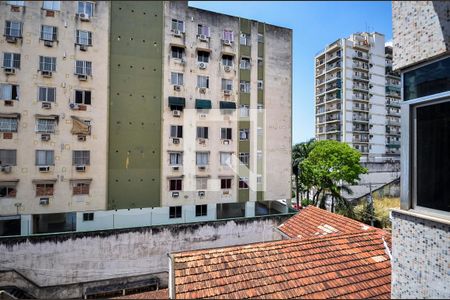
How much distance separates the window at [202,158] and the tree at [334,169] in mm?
12000

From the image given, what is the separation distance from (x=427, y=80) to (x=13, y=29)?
24059 millimetres

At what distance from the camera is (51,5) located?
18.4 meters

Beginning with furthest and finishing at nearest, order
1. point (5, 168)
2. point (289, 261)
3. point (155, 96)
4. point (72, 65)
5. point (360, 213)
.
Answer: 1. point (360, 213)
2. point (155, 96)
3. point (72, 65)
4. point (5, 168)
5. point (289, 261)

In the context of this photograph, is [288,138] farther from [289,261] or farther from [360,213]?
[289,261]

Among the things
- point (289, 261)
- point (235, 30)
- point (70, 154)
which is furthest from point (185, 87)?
point (289, 261)

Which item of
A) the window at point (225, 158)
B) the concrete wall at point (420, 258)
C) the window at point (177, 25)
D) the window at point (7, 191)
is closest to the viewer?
the concrete wall at point (420, 258)

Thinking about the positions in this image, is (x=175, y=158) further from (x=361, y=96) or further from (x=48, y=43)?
(x=361, y=96)

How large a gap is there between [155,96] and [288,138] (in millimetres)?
12956

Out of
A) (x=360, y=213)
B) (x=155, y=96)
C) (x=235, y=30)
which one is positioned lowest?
(x=360, y=213)

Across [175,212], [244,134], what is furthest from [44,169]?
[244,134]

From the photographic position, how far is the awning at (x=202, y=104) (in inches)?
860

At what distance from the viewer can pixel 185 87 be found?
Answer: 70.9 ft

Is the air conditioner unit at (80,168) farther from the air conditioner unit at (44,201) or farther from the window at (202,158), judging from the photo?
the window at (202,158)

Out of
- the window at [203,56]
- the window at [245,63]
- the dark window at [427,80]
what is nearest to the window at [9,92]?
the window at [203,56]
